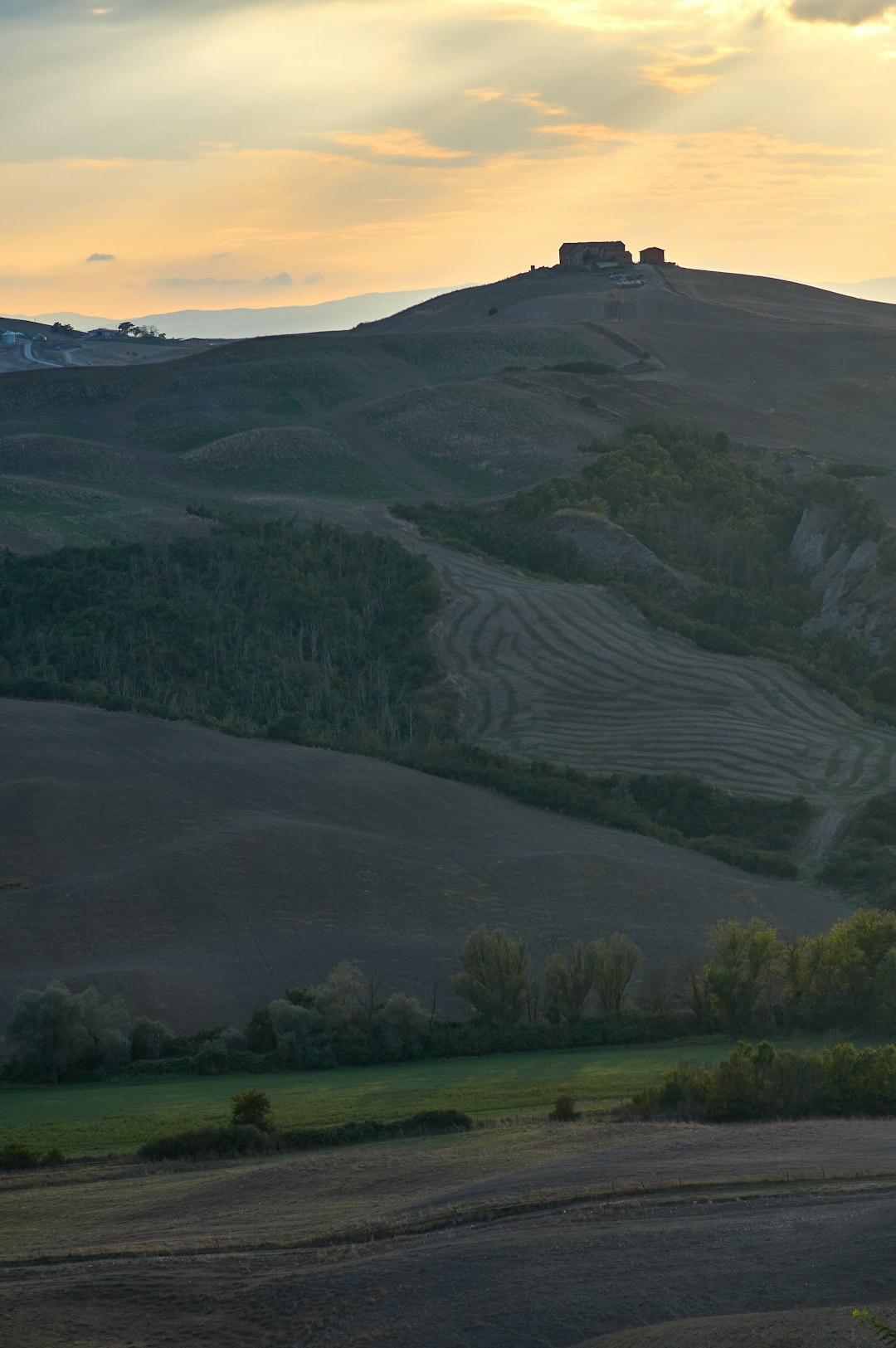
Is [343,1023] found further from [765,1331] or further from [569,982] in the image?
[765,1331]

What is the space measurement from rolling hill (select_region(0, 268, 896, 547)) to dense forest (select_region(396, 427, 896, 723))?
4.54 m

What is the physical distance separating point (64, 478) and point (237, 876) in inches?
1686

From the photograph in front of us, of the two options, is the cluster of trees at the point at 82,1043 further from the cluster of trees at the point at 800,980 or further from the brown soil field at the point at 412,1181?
the cluster of trees at the point at 800,980

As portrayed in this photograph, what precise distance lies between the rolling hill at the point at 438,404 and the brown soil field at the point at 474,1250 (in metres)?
45.4

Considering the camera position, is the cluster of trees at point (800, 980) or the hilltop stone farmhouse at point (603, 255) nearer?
the cluster of trees at point (800, 980)

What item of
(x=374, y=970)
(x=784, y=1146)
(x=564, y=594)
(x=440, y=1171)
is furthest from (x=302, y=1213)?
(x=564, y=594)

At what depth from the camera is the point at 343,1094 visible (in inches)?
848

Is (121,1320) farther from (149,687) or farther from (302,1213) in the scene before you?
(149,687)

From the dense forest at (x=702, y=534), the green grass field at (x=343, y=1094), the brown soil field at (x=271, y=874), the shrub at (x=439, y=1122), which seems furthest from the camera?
the dense forest at (x=702, y=534)

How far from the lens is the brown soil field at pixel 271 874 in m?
27.8

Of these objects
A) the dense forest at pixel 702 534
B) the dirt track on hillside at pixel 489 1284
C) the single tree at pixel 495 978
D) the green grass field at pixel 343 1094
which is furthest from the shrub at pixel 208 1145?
the dense forest at pixel 702 534

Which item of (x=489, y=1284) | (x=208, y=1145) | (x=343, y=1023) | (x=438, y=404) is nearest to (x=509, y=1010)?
(x=343, y=1023)

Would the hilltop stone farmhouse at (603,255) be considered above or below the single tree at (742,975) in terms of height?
above

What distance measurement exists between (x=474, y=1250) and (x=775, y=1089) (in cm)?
720
